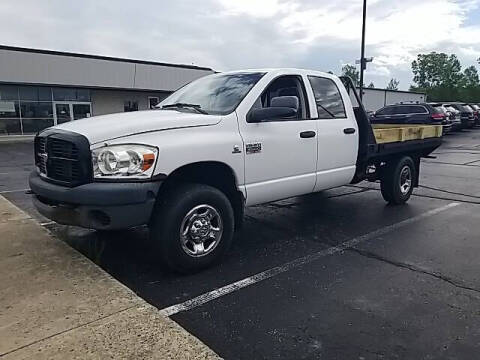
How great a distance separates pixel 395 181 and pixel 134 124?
14.9 ft

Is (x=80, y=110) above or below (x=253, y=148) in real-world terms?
above

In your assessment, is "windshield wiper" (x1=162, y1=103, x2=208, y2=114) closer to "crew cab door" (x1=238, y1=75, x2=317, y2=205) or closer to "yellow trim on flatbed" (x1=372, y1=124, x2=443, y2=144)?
"crew cab door" (x1=238, y1=75, x2=317, y2=205)

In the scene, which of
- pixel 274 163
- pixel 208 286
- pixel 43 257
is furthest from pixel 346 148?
pixel 43 257

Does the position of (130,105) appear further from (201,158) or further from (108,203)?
(108,203)

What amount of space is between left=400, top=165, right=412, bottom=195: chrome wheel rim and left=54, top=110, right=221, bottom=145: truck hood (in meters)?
4.01

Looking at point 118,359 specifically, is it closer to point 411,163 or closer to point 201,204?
point 201,204

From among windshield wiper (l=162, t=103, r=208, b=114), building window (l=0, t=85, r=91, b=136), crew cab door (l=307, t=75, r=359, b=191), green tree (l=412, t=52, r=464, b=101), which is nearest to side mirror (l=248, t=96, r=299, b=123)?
windshield wiper (l=162, t=103, r=208, b=114)

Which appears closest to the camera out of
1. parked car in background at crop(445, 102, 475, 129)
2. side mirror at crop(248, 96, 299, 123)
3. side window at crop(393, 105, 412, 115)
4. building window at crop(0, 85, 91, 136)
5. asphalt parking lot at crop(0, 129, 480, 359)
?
asphalt parking lot at crop(0, 129, 480, 359)

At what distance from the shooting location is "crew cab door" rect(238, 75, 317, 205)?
4.29m

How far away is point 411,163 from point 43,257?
5.72m

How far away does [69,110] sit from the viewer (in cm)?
2669

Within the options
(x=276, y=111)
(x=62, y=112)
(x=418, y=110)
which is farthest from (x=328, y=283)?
(x=62, y=112)

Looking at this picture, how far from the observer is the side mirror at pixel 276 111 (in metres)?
4.14

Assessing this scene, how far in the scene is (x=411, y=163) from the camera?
A: 6898mm
